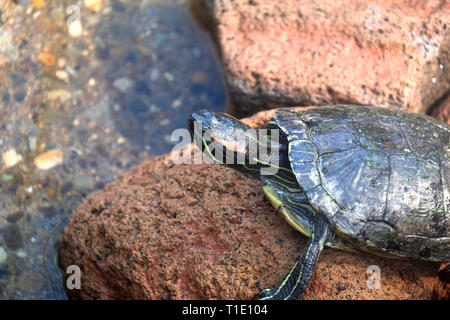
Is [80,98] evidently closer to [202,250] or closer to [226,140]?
[226,140]

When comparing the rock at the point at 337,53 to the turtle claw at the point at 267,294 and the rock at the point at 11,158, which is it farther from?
the rock at the point at 11,158

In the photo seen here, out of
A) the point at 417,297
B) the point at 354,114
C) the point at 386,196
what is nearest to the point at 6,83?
the point at 354,114

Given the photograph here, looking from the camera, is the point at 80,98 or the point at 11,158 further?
the point at 80,98

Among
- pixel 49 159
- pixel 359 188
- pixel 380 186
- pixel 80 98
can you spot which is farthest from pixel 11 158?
pixel 380 186

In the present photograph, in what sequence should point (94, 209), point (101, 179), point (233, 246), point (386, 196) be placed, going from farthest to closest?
point (101, 179)
point (94, 209)
point (233, 246)
point (386, 196)

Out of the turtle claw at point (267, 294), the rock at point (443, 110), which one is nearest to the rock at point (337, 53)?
the rock at point (443, 110)

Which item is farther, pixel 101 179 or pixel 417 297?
pixel 101 179
